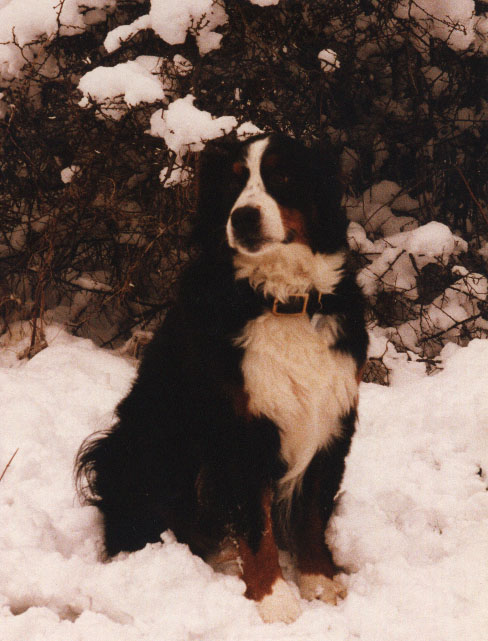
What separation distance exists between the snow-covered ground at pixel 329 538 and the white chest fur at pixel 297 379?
46 cm

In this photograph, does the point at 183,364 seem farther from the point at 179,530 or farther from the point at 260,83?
the point at 260,83

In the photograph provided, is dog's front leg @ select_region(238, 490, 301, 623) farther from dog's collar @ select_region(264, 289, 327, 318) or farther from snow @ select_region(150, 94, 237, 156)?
snow @ select_region(150, 94, 237, 156)

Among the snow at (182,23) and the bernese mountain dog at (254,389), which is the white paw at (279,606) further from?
the snow at (182,23)

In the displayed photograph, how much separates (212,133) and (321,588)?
2.13 m

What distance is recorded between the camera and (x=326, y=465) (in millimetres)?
2264

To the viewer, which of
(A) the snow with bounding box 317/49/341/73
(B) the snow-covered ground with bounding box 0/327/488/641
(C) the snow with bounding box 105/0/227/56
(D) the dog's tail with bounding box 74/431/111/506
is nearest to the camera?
(B) the snow-covered ground with bounding box 0/327/488/641

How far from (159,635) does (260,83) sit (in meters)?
2.94

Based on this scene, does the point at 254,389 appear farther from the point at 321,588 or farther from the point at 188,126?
the point at 188,126

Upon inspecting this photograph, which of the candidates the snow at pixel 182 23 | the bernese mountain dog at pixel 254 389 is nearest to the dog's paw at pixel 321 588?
the bernese mountain dog at pixel 254 389

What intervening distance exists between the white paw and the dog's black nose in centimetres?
117

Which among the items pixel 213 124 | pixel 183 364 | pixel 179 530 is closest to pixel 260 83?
pixel 213 124

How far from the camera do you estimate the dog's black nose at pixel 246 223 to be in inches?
A: 79.1

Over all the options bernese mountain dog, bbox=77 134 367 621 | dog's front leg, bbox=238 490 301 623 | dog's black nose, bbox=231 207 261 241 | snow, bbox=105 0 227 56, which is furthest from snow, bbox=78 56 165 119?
dog's front leg, bbox=238 490 301 623

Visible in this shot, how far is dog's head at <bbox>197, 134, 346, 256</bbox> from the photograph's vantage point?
204 centimetres
